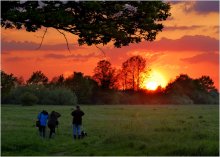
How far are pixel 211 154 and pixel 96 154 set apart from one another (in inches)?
187

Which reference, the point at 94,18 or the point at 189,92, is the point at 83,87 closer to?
the point at 189,92

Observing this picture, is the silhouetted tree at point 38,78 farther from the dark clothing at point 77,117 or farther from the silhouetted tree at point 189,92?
the dark clothing at point 77,117

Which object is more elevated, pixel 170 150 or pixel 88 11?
pixel 88 11

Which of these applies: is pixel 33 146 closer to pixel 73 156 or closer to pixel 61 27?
pixel 73 156

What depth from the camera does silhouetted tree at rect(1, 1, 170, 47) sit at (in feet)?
71.0

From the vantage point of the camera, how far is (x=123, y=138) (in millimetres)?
25859

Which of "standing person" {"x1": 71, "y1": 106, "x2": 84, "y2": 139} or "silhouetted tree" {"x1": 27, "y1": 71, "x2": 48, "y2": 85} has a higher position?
"silhouetted tree" {"x1": 27, "y1": 71, "x2": 48, "y2": 85}

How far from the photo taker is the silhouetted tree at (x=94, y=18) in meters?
21.6

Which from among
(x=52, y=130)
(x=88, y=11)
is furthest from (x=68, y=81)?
(x=88, y=11)

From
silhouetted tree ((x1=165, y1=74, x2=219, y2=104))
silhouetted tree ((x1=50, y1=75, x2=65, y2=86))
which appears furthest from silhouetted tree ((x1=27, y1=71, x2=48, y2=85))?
silhouetted tree ((x1=165, y1=74, x2=219, y2=104))

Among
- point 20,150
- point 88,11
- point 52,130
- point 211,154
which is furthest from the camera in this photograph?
point 52,130

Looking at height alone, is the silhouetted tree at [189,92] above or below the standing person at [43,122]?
above

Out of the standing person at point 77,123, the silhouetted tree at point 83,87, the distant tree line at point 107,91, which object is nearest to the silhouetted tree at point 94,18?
the standing person at point 77,123

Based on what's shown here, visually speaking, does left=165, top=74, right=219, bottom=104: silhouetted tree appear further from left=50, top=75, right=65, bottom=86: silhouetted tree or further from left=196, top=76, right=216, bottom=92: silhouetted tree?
left=50, top=75, right=65, bottom=86: silhouetted tree
